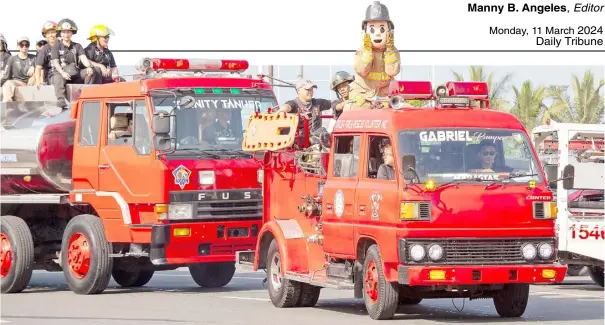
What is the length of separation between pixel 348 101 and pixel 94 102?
14.8 ft

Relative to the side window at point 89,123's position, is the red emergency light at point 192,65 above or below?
above

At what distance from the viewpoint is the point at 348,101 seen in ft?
59.2

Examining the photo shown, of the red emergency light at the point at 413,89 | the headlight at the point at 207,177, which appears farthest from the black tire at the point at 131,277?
the red emergency light at the point at 413,89

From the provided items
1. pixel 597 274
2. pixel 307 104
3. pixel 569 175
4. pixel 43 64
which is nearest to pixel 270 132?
pixel 307 104

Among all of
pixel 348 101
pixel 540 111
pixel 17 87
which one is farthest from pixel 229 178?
pixel 540 111

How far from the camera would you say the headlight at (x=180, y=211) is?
20.1 metres

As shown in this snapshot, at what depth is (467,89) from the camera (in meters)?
16.6

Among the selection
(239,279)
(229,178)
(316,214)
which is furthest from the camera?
(239,279)

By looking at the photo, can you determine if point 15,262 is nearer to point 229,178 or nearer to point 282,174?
point 229,178

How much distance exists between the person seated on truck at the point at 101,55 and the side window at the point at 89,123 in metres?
1.89

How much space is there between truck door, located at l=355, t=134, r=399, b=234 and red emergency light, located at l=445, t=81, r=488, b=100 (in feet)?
3.35

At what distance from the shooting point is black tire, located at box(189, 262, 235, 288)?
873 inches

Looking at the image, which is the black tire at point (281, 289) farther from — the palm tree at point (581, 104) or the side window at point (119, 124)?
the palm tree at point (581, 104)

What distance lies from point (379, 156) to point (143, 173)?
4890mm
